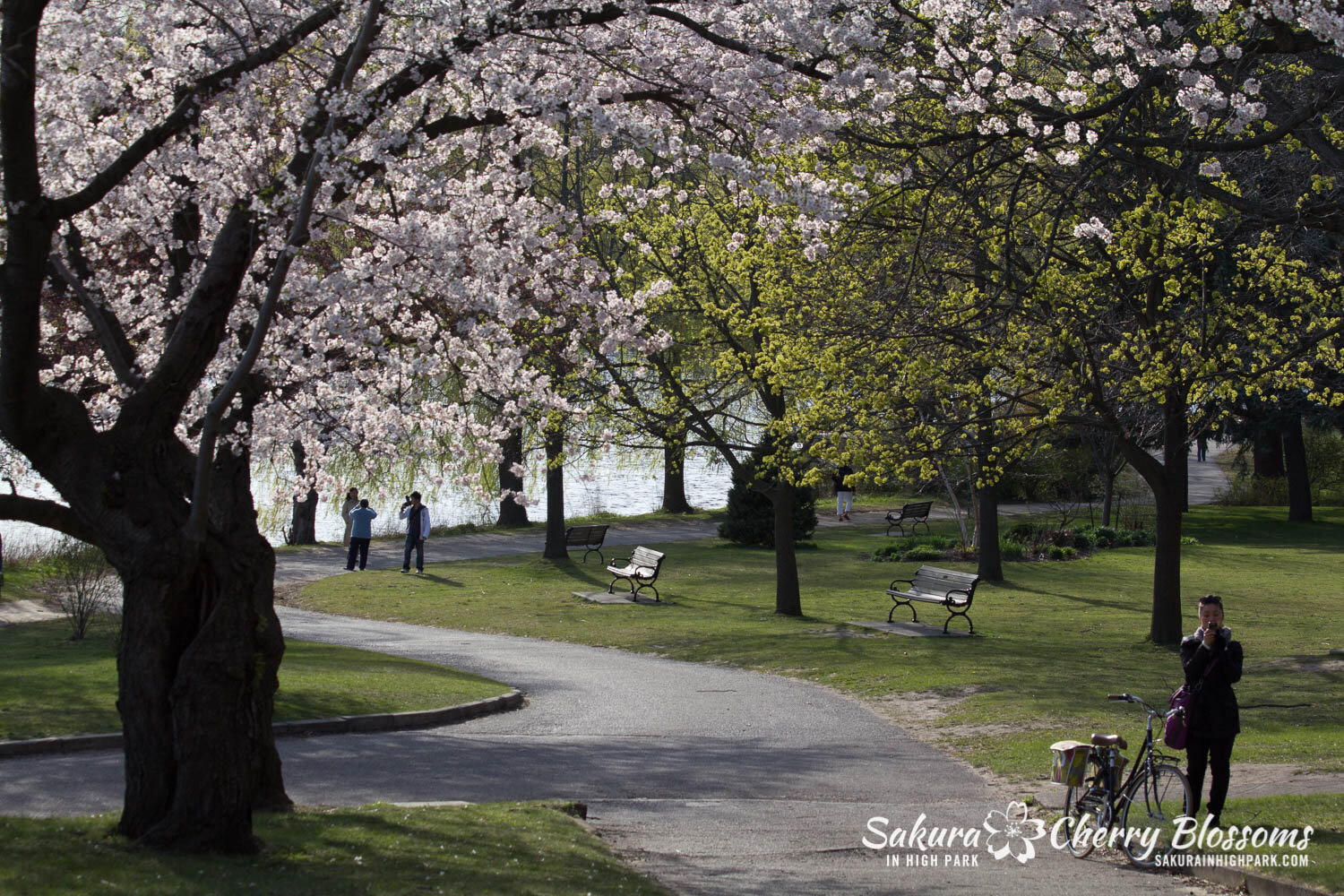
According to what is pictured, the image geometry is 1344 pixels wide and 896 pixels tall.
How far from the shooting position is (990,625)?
22141mm

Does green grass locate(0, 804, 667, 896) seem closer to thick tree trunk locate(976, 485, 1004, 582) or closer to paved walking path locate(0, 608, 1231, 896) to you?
paved walking path locate(0, 608, 1231, 896)

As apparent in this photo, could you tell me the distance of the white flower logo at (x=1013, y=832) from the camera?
846cm

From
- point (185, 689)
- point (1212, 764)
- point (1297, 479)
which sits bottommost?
point (1212, 764)

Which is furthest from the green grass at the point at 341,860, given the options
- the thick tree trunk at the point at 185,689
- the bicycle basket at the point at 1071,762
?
the bicycle basket at the point at 1071,762

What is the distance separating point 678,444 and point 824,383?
558 cm

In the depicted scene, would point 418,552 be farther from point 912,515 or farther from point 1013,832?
point 1013,832

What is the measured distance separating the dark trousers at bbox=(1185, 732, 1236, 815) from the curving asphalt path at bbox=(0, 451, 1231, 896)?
797mm

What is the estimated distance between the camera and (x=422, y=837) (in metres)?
7.74

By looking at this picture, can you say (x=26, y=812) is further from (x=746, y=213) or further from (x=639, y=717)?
(x=746, y=213)

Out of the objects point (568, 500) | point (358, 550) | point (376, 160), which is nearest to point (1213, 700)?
point (376, 160)

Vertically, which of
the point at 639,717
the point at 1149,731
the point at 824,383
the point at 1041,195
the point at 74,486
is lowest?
the point at 639,717

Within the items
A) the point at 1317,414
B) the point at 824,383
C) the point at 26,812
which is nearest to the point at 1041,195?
the point at 824,383

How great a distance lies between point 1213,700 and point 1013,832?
164 cm

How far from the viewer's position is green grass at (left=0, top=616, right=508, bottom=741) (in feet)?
38.6
